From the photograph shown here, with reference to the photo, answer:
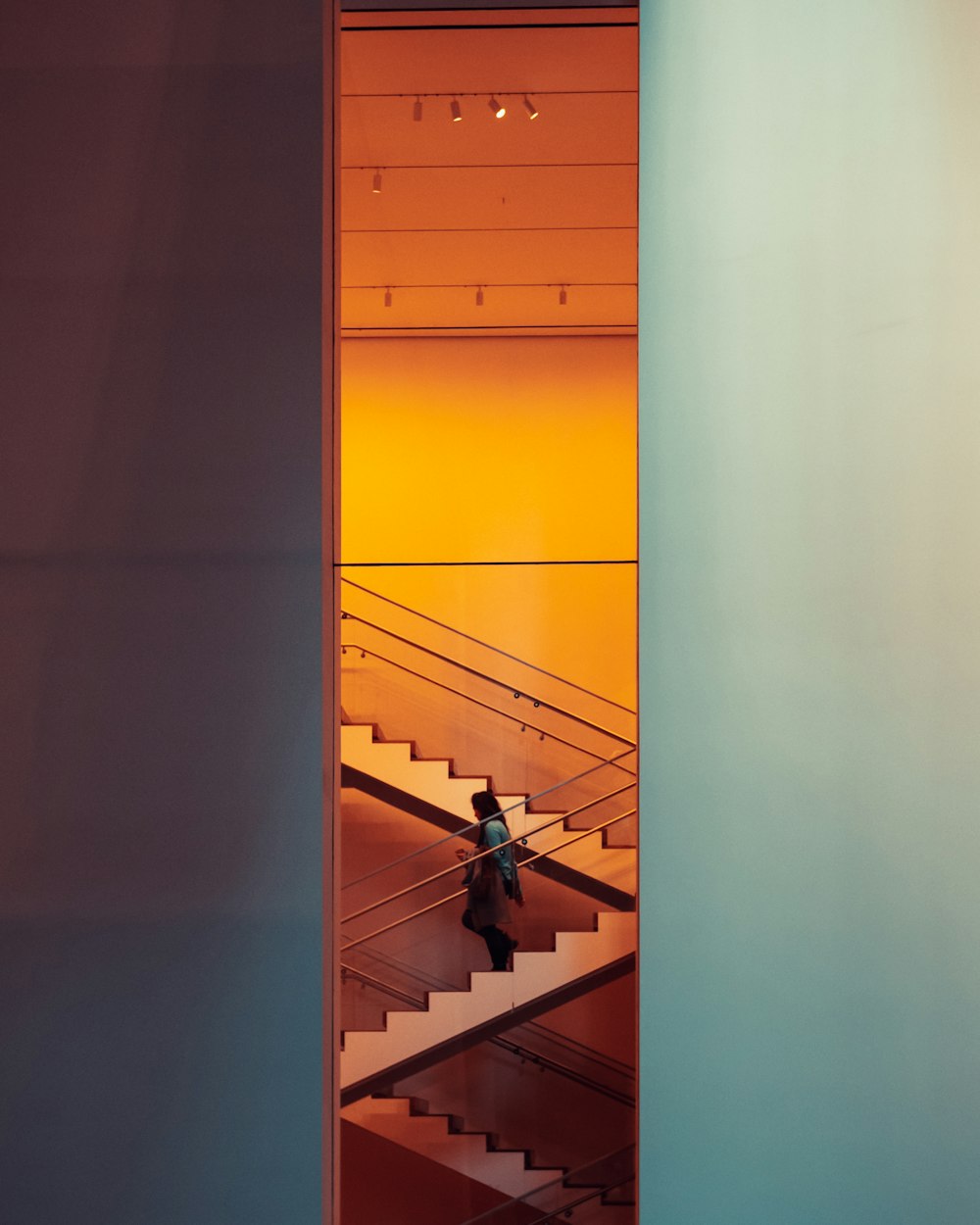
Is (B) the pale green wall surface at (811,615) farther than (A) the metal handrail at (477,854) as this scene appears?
No

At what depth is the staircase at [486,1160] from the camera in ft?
11.9

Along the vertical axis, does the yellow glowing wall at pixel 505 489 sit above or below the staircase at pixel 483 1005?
above

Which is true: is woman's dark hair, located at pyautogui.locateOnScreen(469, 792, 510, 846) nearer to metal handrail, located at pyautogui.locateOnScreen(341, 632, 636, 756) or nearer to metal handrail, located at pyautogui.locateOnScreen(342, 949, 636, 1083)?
metal handrail, located at pyautogui.locateOnScreen(341, 632, 636, 756)

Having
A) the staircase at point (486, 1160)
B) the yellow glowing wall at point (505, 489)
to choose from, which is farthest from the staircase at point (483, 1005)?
the yellow glowing wall at point (505, 489)

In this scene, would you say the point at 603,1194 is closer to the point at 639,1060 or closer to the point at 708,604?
the point at 639,1060

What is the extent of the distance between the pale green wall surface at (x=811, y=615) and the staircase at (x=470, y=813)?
0.14m

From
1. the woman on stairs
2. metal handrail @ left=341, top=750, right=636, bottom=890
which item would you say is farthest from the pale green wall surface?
the woman on stairs

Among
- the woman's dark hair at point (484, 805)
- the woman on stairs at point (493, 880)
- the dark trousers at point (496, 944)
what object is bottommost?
the dark trousers at point (496, 944)

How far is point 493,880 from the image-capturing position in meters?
3.66

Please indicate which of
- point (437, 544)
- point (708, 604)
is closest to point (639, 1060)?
point (708, 604)

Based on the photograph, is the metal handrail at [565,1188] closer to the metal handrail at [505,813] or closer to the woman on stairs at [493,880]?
the woman on stairs at [493,880]

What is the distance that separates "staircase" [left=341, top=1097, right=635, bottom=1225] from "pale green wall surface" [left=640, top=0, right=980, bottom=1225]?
178 mm

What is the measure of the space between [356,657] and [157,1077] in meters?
1.45

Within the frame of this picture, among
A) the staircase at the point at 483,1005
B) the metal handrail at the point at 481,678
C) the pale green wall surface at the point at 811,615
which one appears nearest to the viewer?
the pale green wall surface at the point at 811,615
